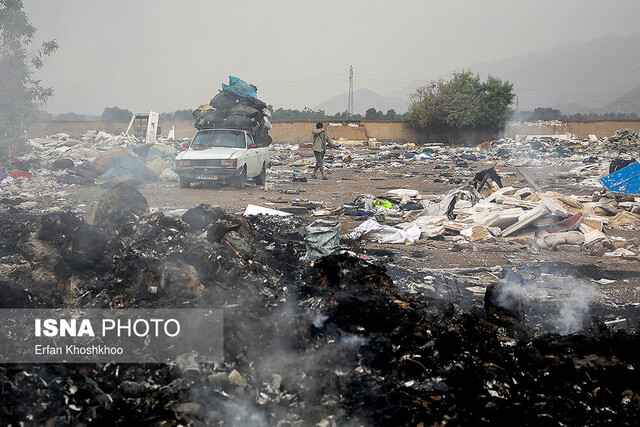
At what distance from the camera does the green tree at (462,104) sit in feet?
112

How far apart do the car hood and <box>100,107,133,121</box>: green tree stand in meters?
40.8

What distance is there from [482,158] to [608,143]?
863cm

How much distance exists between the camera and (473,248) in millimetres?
7398

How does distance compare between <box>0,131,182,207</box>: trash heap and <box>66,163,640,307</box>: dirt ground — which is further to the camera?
<box>0,131,182,207</box>: trash heap

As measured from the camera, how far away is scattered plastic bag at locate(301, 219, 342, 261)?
634cm

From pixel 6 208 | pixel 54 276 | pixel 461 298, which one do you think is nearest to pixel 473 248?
pixel 461 298

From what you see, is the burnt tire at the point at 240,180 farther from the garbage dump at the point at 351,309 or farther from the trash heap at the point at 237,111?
the garbage dump at the point at 351,309

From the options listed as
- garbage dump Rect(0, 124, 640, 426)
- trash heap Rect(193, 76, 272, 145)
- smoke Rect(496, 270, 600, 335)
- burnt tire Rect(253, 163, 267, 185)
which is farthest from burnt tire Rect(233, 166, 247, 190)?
smoke Rect(496, 270, 600, 335)

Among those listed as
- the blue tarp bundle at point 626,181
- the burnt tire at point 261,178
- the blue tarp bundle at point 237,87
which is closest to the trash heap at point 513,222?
the blue tarp bundle at point 626,181

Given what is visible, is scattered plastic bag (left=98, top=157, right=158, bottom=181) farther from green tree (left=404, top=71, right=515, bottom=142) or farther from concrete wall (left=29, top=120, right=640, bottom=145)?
green tree (left=404, top=71, right=515, bottom=142)

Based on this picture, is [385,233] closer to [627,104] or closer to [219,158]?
[219,158]

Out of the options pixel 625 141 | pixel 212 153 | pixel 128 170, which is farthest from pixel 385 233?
pixel 625 141

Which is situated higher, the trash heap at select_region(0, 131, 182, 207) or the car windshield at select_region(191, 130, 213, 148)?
the car windshield at select_region(191, 130, 213, 148)

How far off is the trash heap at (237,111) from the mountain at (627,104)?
158961 millimetres
